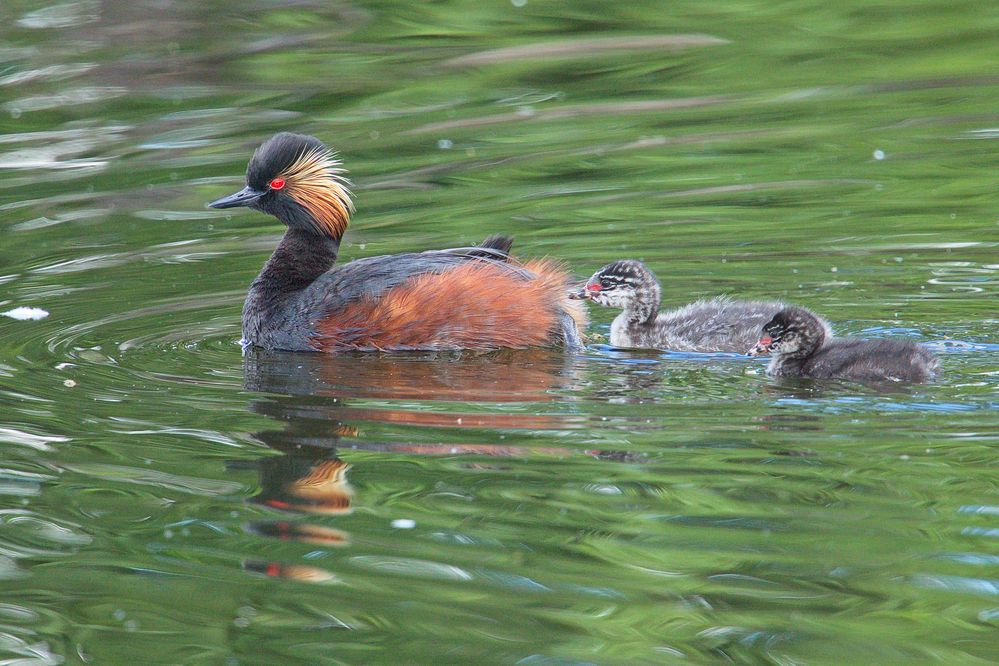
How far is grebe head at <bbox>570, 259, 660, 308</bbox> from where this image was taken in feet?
28.2

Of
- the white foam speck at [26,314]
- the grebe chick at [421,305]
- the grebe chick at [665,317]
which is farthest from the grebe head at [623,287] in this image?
the white foam speck at [26,314]

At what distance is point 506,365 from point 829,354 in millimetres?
1641

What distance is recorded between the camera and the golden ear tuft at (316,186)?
29.6 ft

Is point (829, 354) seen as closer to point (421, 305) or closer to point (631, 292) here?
point (631, 292)

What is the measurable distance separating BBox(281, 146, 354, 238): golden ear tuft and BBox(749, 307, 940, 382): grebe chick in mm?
2680

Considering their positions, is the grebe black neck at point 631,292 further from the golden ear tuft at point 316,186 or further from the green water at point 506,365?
the golden ear tuft at point 316,186

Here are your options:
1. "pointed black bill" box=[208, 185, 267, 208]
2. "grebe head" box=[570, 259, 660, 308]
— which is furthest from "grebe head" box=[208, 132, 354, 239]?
"grebe head" box=[570, 259, 660, 308]

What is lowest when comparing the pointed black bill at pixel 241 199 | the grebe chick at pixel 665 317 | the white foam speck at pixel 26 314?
the white foam speck at pixel 26 314

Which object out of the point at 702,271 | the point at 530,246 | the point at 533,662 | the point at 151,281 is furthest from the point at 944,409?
the point at 151,281

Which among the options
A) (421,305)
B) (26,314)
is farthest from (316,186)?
(26,314)

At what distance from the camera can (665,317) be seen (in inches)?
338

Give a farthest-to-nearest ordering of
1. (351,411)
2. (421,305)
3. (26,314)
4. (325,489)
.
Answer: (26,314)
(421,305)
(351,411)
(325,489)

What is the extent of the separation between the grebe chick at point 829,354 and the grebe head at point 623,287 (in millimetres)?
994

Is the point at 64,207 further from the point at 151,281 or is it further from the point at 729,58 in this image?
the point at 729,58
